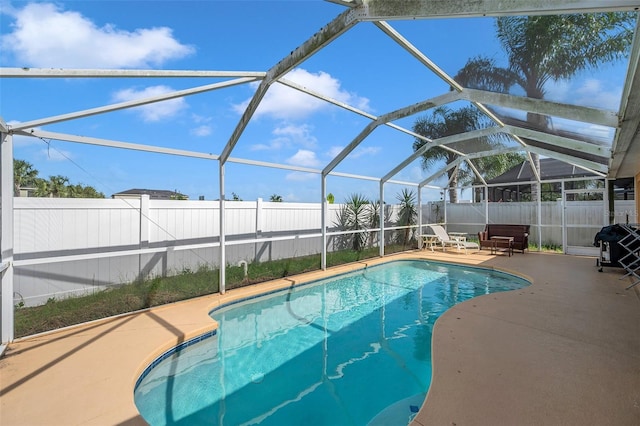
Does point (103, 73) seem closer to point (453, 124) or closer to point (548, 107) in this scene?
point (548, 107)

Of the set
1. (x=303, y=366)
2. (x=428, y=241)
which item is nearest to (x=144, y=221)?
(x=303, y=366)

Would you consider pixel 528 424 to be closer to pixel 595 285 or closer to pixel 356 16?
pixel 356 16

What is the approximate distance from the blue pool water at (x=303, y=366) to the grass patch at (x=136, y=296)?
77cm

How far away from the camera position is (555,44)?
2877 millimetres

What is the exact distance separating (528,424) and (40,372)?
438 cm

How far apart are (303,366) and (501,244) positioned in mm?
9539

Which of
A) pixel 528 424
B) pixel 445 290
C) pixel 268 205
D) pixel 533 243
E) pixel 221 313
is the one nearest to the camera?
pixel 528 424

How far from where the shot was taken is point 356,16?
9.26ft

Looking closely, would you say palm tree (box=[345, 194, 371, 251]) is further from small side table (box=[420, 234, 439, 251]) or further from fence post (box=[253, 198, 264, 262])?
fence post (box=[253, 198, 264, 262])

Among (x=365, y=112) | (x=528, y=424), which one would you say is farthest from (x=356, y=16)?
(x=528, y=424)

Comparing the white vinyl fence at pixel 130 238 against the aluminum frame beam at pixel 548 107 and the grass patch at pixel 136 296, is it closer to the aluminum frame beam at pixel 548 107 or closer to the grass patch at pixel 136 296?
the grass patch at pixel 136 296

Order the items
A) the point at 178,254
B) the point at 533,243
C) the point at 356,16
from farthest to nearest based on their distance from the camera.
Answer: the point at 533,243 < the point at 178,254 < the point at 356,16

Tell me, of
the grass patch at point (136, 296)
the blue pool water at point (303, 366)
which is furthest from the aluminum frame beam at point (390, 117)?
the blue pool water at point (303, 366)

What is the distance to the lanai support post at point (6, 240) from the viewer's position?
340 cm
